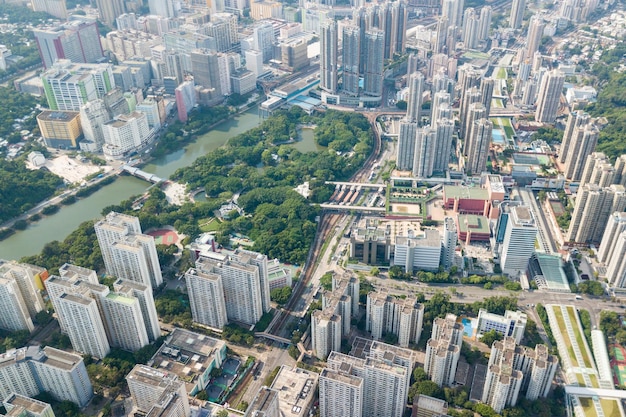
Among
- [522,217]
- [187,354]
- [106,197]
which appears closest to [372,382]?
[187,354]

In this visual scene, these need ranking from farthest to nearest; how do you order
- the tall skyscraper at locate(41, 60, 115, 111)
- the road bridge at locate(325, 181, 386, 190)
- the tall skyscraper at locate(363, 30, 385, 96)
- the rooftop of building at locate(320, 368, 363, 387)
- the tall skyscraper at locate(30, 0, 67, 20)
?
the tall skyscraper at locate(30, 0, 67, 20)
the tall skyscraper at locate(363, 30, 385, 96)
the tall skyscraper at locate(41, 60, 115, 111)
the road bridge at locate(325, 181, 386, 190)
the rooftop of building at locate(320, 368, 363, 387)

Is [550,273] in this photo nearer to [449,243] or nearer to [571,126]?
[449,243]

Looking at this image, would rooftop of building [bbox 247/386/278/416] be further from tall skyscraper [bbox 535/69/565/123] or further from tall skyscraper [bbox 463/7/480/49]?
tall skyscraper [bbox 463/7/480/49]

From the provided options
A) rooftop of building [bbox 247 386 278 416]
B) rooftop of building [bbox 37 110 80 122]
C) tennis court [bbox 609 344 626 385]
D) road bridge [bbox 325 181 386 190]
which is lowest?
tennis court [bbox 609 344 626 385]

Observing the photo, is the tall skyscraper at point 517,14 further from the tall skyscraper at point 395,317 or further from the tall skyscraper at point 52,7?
the tall skyscraper at point 52,7

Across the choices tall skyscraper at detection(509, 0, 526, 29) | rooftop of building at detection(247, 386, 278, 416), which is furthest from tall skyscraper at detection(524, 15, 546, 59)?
rooftop of building at detection(247, 386, 278, 416)

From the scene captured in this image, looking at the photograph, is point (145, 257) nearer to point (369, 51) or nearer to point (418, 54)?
point (369, 51)

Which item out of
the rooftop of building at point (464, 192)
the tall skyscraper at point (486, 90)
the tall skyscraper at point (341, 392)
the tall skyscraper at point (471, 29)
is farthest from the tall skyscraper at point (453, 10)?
the tall skyscraper at point (341, 392)
